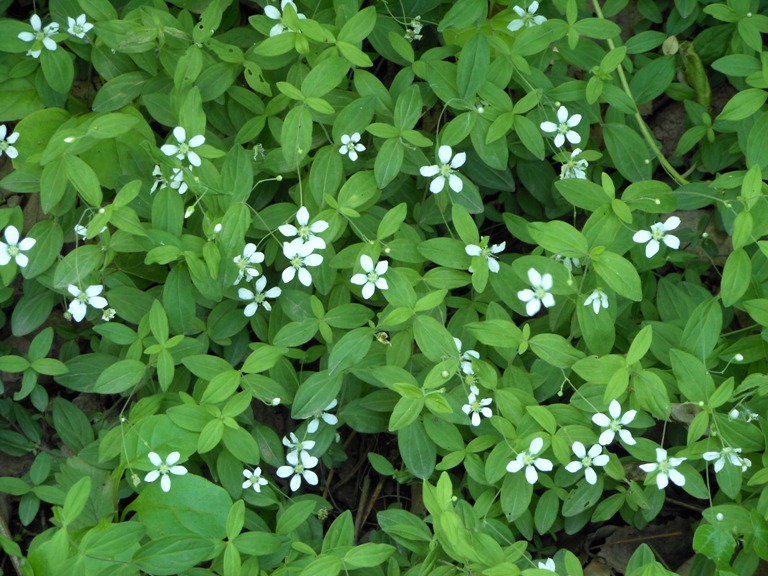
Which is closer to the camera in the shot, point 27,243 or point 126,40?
point 27,243

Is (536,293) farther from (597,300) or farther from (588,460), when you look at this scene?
(588,460)

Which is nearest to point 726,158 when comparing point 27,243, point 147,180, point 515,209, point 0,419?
point 515,209

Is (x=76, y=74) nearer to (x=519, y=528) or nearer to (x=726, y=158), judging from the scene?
(x=519, y=528)

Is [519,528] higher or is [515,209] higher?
[515,209]

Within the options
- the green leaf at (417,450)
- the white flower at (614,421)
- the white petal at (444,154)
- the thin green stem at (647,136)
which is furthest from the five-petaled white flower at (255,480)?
the thin green stem at (647,136)

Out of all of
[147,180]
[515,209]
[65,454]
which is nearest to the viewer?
[147,180]

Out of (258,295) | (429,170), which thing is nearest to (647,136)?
(429,170)

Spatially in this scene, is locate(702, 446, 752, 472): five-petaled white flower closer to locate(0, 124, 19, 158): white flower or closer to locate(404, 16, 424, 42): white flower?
locate(404, 16, 424, 42): white flower
